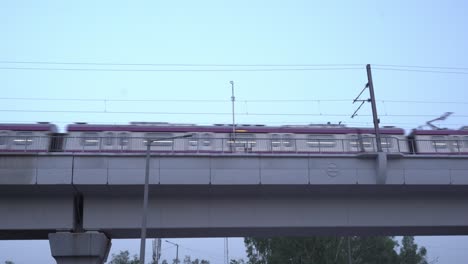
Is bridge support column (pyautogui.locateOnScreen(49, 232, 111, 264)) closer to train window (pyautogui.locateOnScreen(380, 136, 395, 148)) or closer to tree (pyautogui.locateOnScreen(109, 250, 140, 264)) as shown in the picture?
train window (pyautogui.locateOnScreen(380, 136, 395, 148))

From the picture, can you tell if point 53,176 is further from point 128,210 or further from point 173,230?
point 173,230

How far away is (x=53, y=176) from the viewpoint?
24531 millimetres

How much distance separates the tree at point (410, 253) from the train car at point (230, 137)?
49.4 meters

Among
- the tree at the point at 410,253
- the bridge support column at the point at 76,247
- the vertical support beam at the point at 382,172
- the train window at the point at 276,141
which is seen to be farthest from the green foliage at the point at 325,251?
the bridge support column at the point at 76,247

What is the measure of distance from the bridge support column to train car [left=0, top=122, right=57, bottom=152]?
613 centimetres

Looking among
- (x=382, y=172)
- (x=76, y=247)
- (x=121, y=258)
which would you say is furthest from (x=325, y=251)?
(x=121, y=258)

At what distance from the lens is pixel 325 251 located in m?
57.7

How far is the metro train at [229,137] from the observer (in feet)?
105

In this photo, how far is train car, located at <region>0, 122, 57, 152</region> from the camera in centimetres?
3048

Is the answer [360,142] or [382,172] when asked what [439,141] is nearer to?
[360,142]

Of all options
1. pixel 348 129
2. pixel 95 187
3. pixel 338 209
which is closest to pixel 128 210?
pixel 95 187

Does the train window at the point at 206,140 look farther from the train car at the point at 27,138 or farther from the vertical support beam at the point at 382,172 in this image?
the vertical support beam at the point at 382,172

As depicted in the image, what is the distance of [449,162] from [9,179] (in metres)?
22.2

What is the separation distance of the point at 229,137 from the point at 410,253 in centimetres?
5717
